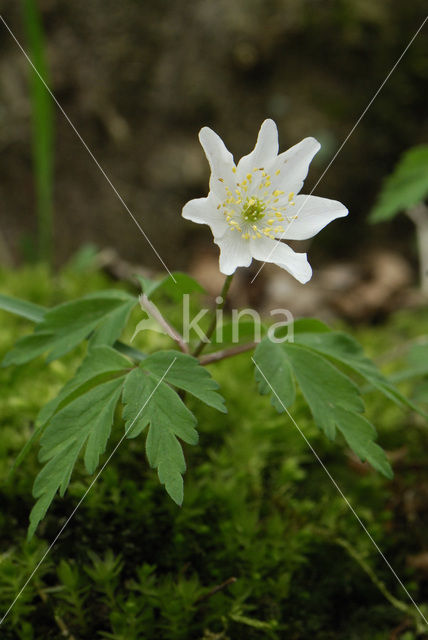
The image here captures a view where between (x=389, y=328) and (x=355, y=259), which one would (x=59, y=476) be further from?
(x=355, y=259)

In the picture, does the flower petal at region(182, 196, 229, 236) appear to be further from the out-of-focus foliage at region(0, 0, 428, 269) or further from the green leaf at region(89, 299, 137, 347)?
the out-of-focus foliage at region(0, 0, 428, 269)

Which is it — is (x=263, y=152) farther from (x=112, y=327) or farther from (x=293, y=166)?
(x=112, y=327)

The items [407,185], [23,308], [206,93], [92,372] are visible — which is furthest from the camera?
[206,93]

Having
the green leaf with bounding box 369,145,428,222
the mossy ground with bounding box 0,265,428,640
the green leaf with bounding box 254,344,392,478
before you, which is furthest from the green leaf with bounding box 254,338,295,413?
the green leaf with bounding box 369,145,428,222

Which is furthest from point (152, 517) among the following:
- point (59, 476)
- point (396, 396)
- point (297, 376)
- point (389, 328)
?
point (389, 328)

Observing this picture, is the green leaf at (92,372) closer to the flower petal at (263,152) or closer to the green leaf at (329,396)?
the green leaf at (329,396)

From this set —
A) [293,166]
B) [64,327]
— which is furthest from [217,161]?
[64,327]
